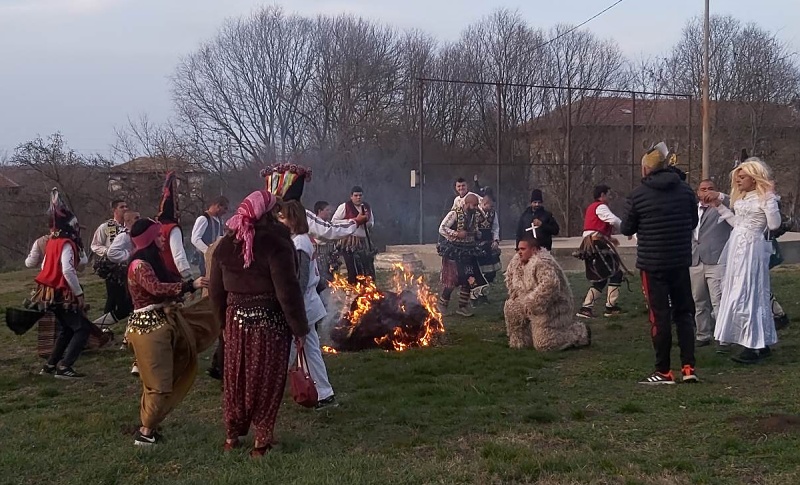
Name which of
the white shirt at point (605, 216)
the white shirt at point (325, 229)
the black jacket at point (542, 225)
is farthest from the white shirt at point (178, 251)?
the white shirt at point (605, 216)


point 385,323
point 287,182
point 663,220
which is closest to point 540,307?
point 385,323

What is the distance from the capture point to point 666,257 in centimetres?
680

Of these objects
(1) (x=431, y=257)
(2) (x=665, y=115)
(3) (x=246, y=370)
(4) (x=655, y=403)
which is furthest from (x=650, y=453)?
(2) (x=665, y=115)

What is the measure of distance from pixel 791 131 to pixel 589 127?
8290mm

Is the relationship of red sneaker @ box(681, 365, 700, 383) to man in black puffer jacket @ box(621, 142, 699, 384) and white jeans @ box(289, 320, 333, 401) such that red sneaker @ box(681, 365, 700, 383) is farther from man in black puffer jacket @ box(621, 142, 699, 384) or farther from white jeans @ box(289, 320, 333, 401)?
white jeans @ box(289, 320, 333, 401)

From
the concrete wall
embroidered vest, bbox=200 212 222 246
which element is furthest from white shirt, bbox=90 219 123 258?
the concrete wall

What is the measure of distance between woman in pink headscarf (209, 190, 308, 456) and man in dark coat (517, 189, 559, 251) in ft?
19.2

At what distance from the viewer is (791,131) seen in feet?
112

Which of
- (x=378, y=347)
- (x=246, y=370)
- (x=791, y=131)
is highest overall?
(x=791, y=131)

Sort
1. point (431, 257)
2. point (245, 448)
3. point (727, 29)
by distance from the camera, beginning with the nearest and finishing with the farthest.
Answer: point (245, 448) < point (431, 257) < point (727, 29)

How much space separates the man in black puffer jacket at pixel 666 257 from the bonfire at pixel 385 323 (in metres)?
2.83

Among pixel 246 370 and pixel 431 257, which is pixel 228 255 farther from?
pixel 431 257

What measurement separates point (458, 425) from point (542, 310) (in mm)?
3027

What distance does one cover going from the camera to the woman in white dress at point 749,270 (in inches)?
298
